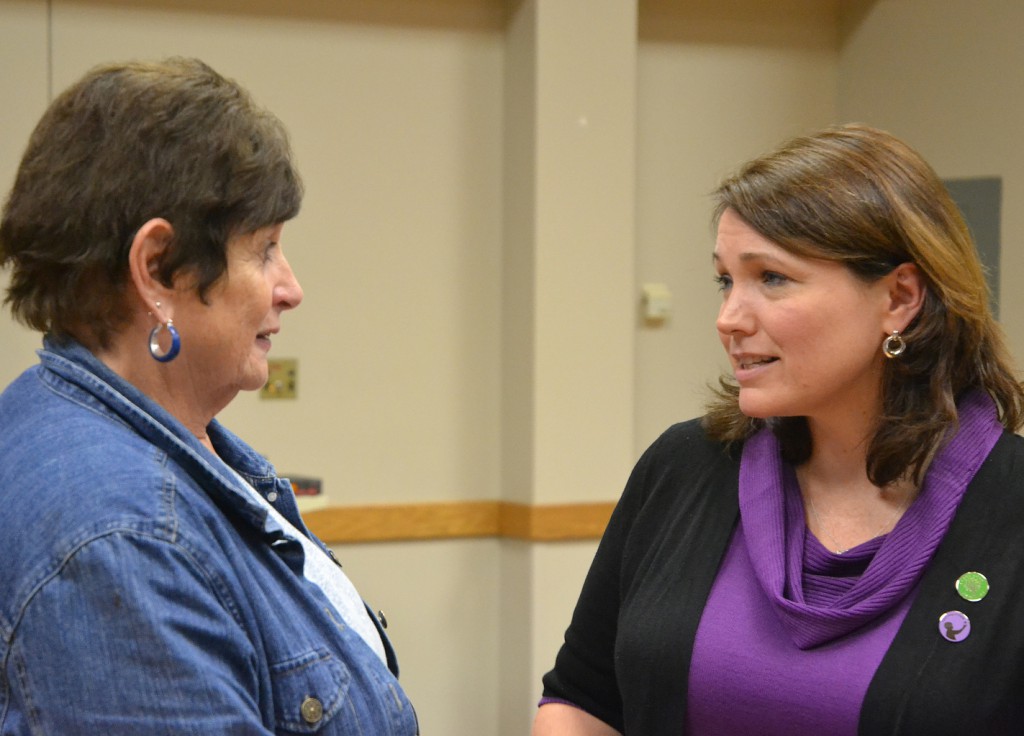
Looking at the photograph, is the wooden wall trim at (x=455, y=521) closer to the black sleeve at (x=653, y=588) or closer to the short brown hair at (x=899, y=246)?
the black sleeve at (x=653, y=588)

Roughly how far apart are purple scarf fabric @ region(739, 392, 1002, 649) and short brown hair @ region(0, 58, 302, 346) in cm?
84

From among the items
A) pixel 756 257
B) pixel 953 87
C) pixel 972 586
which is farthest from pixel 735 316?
pixel 953 87

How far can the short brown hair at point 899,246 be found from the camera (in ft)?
5.19

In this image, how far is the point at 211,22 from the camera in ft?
12.6

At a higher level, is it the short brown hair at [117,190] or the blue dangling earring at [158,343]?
the short brown hair at [117,190]

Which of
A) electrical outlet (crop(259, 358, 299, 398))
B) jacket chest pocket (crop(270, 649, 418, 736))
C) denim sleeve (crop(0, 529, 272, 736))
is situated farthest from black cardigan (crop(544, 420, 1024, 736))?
electrical outlet (crop(259, 358, 299, 398))

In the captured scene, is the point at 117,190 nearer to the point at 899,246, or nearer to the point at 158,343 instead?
the point at 158,343

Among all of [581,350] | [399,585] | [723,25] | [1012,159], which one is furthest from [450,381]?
[1012,159]

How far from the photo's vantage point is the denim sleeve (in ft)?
3.12

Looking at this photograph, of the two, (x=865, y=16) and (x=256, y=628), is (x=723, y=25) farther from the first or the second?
(x=256, y=628)

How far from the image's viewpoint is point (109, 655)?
0.95m

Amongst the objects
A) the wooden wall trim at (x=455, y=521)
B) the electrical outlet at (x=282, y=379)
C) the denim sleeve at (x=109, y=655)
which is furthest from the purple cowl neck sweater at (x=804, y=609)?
the electrical outlet at (x=282, y=379)

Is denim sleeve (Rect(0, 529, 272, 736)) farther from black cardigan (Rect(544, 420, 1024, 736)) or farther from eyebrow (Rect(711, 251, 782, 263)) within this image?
eyebrow (Rect(711, 251, 782, 263))

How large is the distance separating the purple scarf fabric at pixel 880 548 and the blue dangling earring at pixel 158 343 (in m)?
0.84
